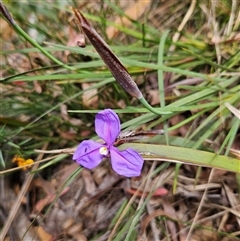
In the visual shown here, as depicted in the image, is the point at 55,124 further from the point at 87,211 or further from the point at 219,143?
the point at 219,143

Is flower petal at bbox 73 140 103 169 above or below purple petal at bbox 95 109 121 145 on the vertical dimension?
below

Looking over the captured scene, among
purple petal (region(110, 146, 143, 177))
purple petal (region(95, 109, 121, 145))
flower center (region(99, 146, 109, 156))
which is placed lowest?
purple petal (region(110, 146, 143, 177))

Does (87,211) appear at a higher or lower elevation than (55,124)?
lower

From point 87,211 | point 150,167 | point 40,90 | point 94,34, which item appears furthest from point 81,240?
point 94,34
